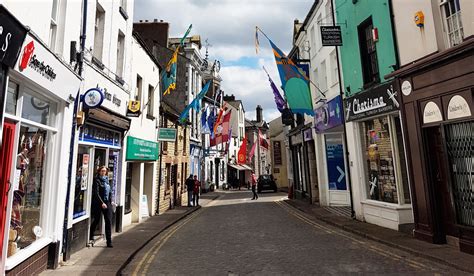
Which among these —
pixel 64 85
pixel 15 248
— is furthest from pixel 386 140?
pixel 15 248

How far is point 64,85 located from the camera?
6469 mm

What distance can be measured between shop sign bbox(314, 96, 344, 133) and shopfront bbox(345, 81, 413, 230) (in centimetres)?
79

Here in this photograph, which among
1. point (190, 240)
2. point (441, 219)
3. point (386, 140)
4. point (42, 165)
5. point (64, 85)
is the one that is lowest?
point (190, 240)

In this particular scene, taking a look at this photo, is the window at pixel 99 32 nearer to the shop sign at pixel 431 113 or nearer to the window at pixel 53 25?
the window at pixel 53 25

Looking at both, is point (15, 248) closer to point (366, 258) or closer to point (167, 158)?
point (366, 258)

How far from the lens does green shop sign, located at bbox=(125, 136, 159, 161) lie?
440 inches

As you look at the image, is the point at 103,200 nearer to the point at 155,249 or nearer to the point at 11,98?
the point at 155,249

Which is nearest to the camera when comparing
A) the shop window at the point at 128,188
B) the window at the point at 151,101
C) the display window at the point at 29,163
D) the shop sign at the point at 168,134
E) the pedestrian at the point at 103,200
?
the display window at the point at 29,163

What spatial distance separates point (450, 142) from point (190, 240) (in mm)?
7555

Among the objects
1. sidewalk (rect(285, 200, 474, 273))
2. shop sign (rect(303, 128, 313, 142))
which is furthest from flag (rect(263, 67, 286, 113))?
sidewalk (rect(285, 200, 474, 273))

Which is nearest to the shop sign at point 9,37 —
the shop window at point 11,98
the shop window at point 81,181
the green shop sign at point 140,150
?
the shop window at point 11,98

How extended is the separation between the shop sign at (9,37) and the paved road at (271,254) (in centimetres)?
451

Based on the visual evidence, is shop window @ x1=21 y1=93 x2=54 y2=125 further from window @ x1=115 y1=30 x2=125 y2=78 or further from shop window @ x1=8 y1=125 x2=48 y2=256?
window @ x1=115 y1=30 x2=125 y2=78

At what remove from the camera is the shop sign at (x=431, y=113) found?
7502 mm
